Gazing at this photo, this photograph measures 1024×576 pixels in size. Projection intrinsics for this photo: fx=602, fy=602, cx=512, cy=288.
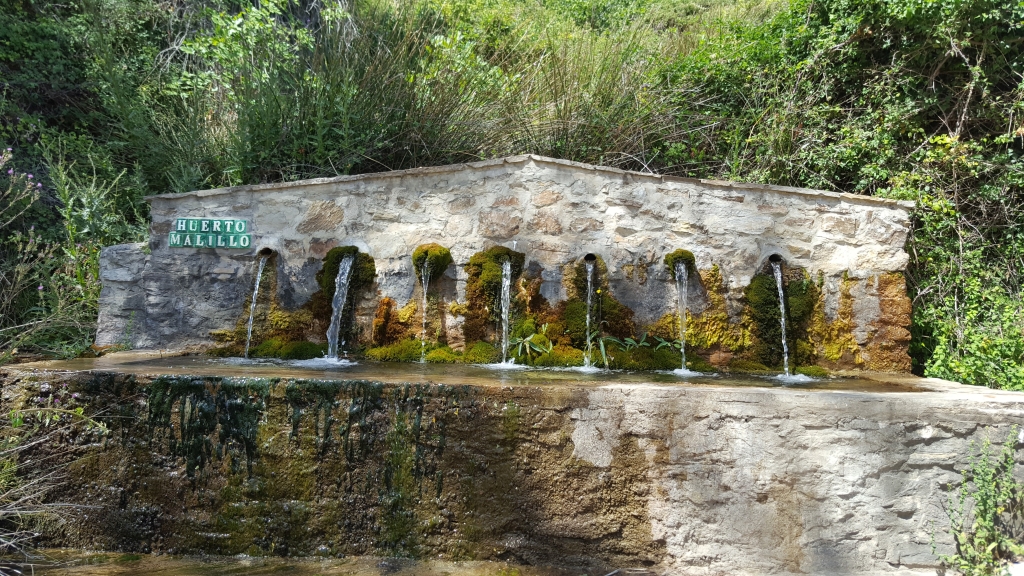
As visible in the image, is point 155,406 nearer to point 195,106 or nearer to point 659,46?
point 195,106

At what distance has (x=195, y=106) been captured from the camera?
5.67 metres

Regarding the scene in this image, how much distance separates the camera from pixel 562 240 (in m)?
4.02

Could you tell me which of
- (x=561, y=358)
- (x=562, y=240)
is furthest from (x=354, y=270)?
(x=561, y=358)

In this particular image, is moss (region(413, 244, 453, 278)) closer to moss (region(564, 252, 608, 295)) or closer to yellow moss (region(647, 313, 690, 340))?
moss (region(564, 252, 608, 295))

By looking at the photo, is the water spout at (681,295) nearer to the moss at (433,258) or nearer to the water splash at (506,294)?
the water splash at (506,294)

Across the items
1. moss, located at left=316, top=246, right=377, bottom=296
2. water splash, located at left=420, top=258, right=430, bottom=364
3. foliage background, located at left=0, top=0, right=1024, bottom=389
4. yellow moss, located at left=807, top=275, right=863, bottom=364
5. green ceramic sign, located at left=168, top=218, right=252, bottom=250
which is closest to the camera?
yellow moss, located at left=807, top=275, right=863, bottom=364

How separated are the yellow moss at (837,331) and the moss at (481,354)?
2.07 metres

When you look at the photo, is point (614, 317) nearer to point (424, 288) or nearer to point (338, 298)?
point (424, 288)

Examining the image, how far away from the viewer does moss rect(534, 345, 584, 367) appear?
3816 mm

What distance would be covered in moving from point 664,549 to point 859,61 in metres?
4.42

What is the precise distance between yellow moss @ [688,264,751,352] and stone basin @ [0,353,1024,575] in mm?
1484

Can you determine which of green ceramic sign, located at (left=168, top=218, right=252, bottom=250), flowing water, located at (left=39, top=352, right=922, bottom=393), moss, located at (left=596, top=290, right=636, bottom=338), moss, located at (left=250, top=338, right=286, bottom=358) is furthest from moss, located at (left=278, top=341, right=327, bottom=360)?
moss, located at (left=596, top=290, right=636, bottom=338)

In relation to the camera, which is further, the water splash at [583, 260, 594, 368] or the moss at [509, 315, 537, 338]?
the moss at [509, 315, 537, 338]

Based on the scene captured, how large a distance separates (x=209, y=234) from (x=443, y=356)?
1.93 m
